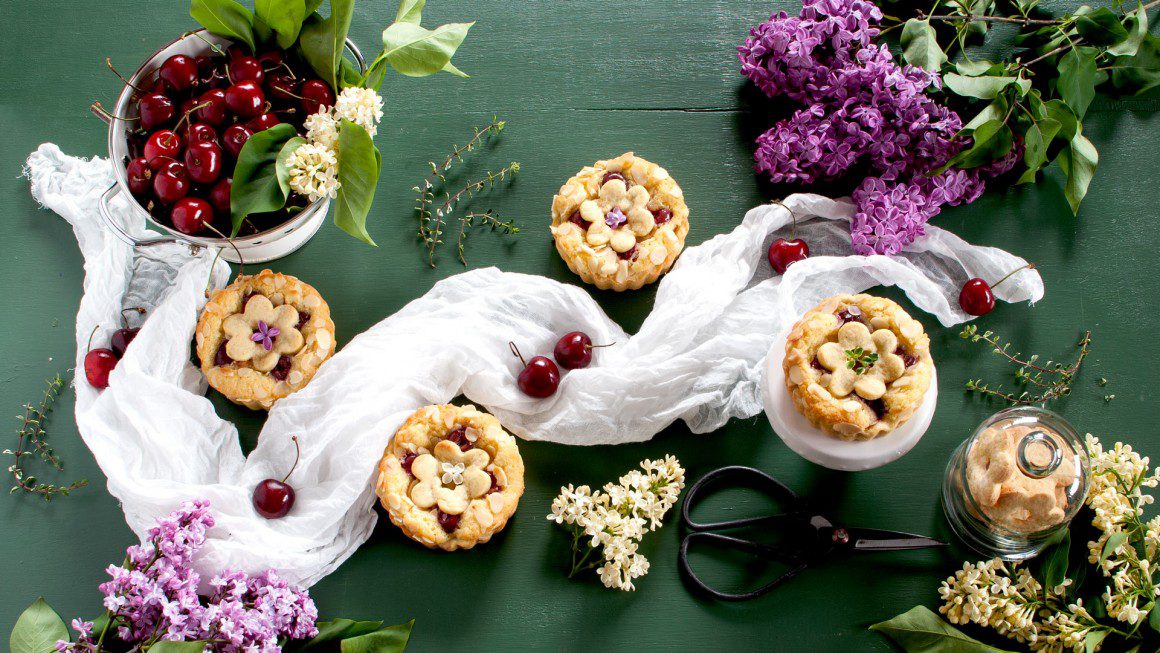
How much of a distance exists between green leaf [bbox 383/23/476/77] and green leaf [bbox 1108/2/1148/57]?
3.78ft

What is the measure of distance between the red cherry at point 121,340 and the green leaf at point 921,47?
1.44 metres

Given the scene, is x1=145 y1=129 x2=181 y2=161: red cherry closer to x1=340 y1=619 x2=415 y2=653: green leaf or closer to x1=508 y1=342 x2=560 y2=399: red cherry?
x1=508 y1=342 x2=560 y2=399: red cherry

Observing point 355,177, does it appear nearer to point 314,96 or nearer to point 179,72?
point 314,96

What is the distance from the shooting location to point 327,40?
4.35 ft

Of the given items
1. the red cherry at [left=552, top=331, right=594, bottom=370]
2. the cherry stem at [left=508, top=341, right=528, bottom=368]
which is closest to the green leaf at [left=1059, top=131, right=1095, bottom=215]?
the red cherry at [left=552, top=331, right=594, bottom=370]

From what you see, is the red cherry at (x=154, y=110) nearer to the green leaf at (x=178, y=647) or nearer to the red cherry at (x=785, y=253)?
the green leaf at (x=178, y=647)

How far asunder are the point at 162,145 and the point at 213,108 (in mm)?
90

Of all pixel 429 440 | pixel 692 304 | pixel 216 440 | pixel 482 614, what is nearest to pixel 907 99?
pixel 692 304

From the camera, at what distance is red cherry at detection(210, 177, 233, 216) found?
1.32 meters

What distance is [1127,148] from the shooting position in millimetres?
1685

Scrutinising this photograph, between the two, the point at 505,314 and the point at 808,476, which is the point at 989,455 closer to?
the point at 808,476

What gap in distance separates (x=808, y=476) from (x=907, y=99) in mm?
660

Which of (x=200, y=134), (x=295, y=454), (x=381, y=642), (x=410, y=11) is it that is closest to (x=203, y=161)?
(x=200, y=134)

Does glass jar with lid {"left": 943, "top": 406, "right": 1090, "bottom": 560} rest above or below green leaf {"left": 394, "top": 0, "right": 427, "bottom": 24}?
below
